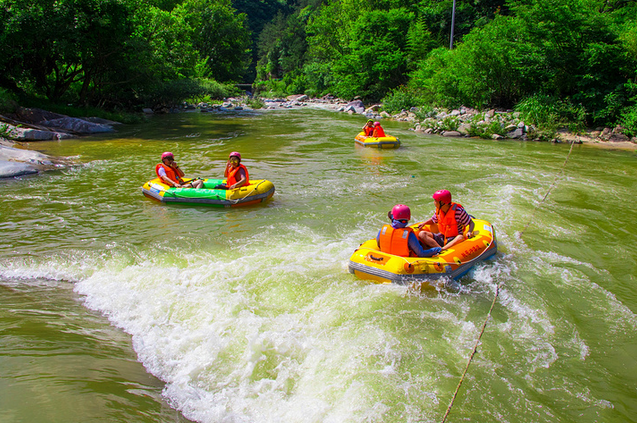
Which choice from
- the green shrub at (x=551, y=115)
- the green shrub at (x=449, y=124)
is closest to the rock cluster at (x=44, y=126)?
the green shrub at (x=449, y=124)

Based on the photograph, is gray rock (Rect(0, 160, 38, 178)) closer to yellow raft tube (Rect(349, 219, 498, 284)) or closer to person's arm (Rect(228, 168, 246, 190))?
person's arm (Rect(228, 168, 246, 190))

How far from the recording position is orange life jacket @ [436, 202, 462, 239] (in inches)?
233

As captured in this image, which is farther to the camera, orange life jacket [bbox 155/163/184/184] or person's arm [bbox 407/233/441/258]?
orange life jacket [bbox 155/163/184/184]

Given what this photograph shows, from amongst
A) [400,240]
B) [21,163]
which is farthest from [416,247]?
[21,163]

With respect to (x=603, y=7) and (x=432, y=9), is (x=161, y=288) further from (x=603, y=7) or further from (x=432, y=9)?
(x=432, y=9)

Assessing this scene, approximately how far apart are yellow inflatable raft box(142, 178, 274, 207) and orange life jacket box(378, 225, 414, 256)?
373 cm

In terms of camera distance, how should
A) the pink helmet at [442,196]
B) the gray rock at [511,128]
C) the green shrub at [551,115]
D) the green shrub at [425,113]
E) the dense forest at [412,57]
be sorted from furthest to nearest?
1. the green shrub at [425,113]
2. the gray rock at [511,128]
3. the green shrub at [551,115]
4. the dense forest at [412,57]
5. the pink helmet at [442,196]

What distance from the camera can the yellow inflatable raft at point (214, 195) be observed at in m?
8.29

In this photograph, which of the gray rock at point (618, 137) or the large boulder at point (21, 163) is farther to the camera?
the gray rock at point (618, 137)

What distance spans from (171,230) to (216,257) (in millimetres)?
1544

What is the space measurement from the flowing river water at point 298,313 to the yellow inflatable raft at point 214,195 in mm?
200

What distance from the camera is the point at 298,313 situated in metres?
4.73

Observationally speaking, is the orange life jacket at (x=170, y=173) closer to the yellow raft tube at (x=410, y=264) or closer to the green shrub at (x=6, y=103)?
the yellow raft tube at (x=410, y=264)

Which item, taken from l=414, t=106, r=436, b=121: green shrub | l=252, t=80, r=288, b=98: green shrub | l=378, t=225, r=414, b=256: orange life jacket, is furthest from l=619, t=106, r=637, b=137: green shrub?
l=252, t=80, r=288, b=98: green shrub
